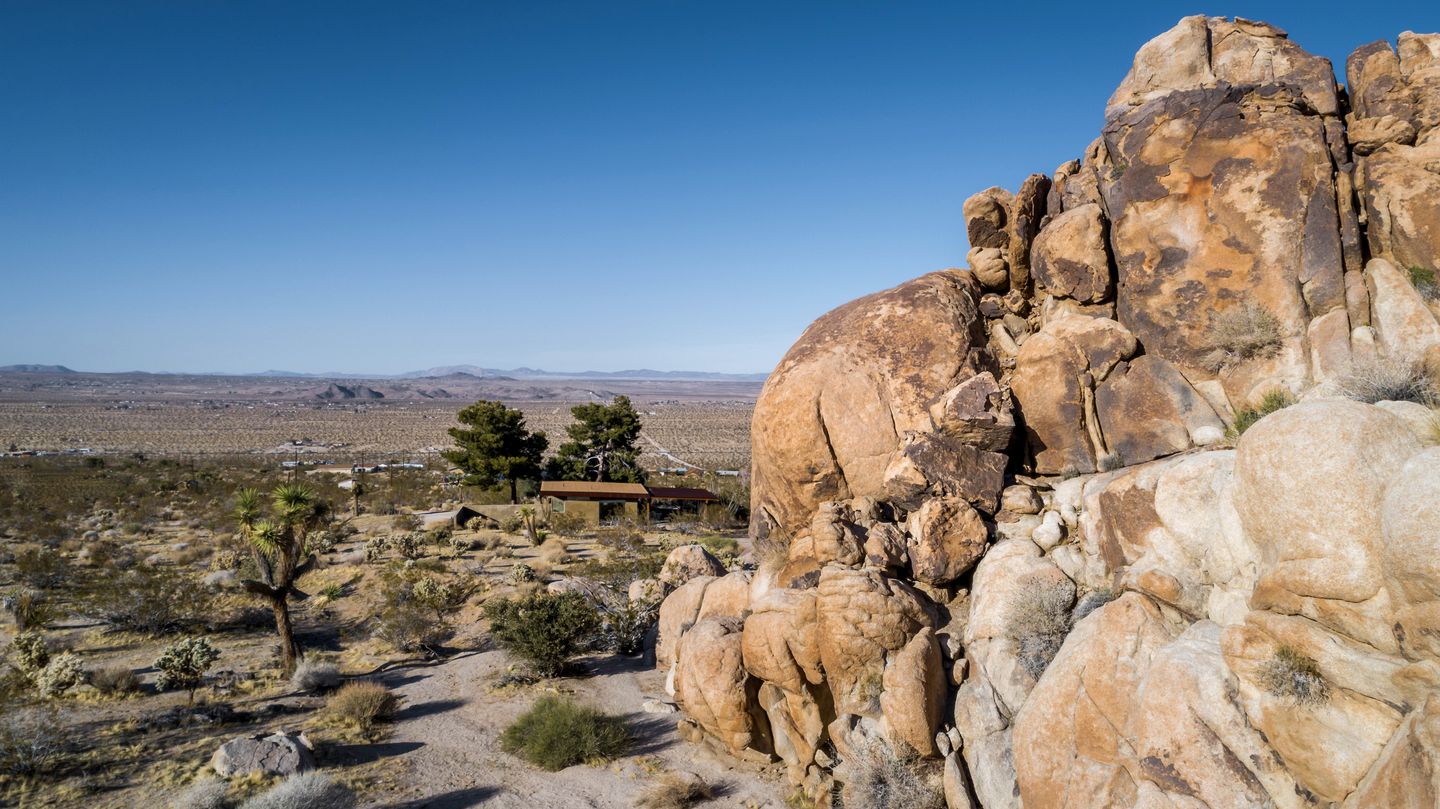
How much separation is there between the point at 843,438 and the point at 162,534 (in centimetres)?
3354

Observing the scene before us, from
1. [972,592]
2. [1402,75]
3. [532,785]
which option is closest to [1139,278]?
[1402,75]

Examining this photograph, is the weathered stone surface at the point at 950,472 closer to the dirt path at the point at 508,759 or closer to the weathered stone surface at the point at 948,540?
the weathered stone surface at the point at 948,540

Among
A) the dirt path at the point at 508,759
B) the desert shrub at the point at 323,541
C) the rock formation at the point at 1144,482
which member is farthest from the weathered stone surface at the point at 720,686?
the desert shrub at the point at 323,541

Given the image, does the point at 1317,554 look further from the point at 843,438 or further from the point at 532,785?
the point at 532,785

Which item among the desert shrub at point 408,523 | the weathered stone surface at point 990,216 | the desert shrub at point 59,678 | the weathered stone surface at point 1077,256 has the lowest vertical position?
the desert shrub at point 408,523

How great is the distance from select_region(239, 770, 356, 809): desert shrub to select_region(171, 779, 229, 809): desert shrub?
0.41 meters

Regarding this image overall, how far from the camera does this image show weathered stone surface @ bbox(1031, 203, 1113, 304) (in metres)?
12.6

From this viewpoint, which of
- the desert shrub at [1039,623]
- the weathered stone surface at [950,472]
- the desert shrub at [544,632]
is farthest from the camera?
the desert shrub at [544,632]

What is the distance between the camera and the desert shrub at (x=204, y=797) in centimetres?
1112

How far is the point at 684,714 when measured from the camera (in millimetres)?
14508

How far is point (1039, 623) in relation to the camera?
9.87 m

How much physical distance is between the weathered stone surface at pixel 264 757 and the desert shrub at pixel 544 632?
196 inches

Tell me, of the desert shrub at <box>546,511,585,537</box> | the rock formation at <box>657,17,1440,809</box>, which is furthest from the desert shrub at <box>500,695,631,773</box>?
the desert shrub at <box>546,511,585,537</box>

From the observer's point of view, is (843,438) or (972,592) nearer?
(972,592)
